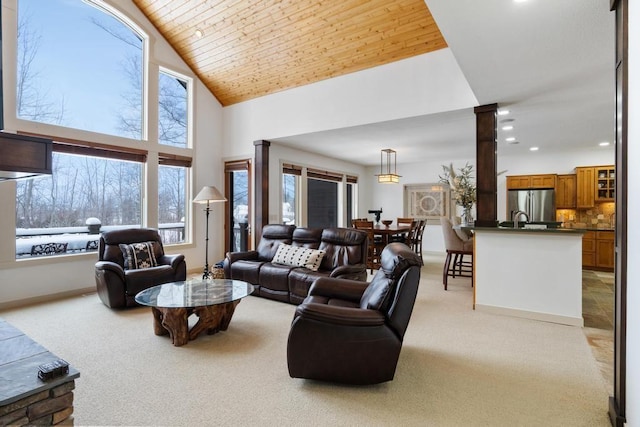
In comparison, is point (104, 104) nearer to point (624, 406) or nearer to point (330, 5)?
point (330, 5)

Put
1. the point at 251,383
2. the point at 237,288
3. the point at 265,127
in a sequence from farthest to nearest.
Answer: the point at 265,127, the point at 237,288, the point at 251,383

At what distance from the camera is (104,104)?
5098 millimetres

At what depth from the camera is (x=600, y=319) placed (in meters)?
3.62

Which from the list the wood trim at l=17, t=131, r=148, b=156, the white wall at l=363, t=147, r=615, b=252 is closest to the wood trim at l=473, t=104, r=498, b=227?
the white wall at l=363, t=147, r=615, b=252

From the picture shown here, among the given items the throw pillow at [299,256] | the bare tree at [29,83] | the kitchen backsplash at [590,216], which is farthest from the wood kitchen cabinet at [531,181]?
the bare tree at [29,83]

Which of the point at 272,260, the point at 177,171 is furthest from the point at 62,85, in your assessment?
the point at 272,260

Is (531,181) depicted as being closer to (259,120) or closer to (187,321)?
(259,120)

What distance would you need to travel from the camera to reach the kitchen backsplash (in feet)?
21.8

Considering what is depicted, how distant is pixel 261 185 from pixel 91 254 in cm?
281

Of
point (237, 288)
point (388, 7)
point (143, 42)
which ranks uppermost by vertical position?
point (143, 42)

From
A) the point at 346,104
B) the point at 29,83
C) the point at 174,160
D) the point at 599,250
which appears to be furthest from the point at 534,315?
the point at 29,83

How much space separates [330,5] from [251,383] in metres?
4.37

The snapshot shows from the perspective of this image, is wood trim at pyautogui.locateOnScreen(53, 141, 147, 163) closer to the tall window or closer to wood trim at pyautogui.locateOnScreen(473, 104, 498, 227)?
the tall window

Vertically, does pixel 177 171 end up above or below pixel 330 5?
below
